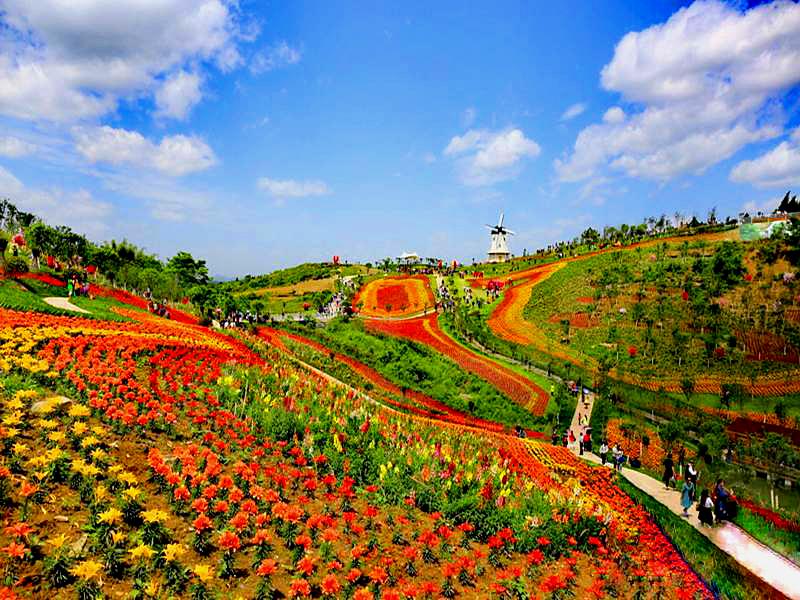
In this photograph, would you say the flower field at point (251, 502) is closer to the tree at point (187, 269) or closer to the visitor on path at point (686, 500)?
the visitor on path at point (686, 500)

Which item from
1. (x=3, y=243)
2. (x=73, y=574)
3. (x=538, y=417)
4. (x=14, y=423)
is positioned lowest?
(x=538, y=417)

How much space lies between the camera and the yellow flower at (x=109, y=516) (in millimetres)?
5624

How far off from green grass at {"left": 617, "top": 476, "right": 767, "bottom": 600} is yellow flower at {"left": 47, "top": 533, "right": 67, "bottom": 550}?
955cm

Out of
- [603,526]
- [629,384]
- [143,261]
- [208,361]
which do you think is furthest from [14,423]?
[143,261]

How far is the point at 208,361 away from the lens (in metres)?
13.7

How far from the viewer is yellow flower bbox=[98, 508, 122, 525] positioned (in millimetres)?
5624

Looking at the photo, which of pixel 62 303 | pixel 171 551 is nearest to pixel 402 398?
pixel 62 303

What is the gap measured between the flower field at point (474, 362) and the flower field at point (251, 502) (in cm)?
1127

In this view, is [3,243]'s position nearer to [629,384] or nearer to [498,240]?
[629,384]

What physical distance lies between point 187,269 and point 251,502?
40.7m

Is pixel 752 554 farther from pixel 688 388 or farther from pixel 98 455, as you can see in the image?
pixel 688 388

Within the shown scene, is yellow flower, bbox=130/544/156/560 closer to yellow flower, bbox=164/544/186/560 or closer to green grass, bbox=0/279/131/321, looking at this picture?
yellow flower, bbox=164/544/186/560

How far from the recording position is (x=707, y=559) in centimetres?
926

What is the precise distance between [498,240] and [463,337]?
52.8m
